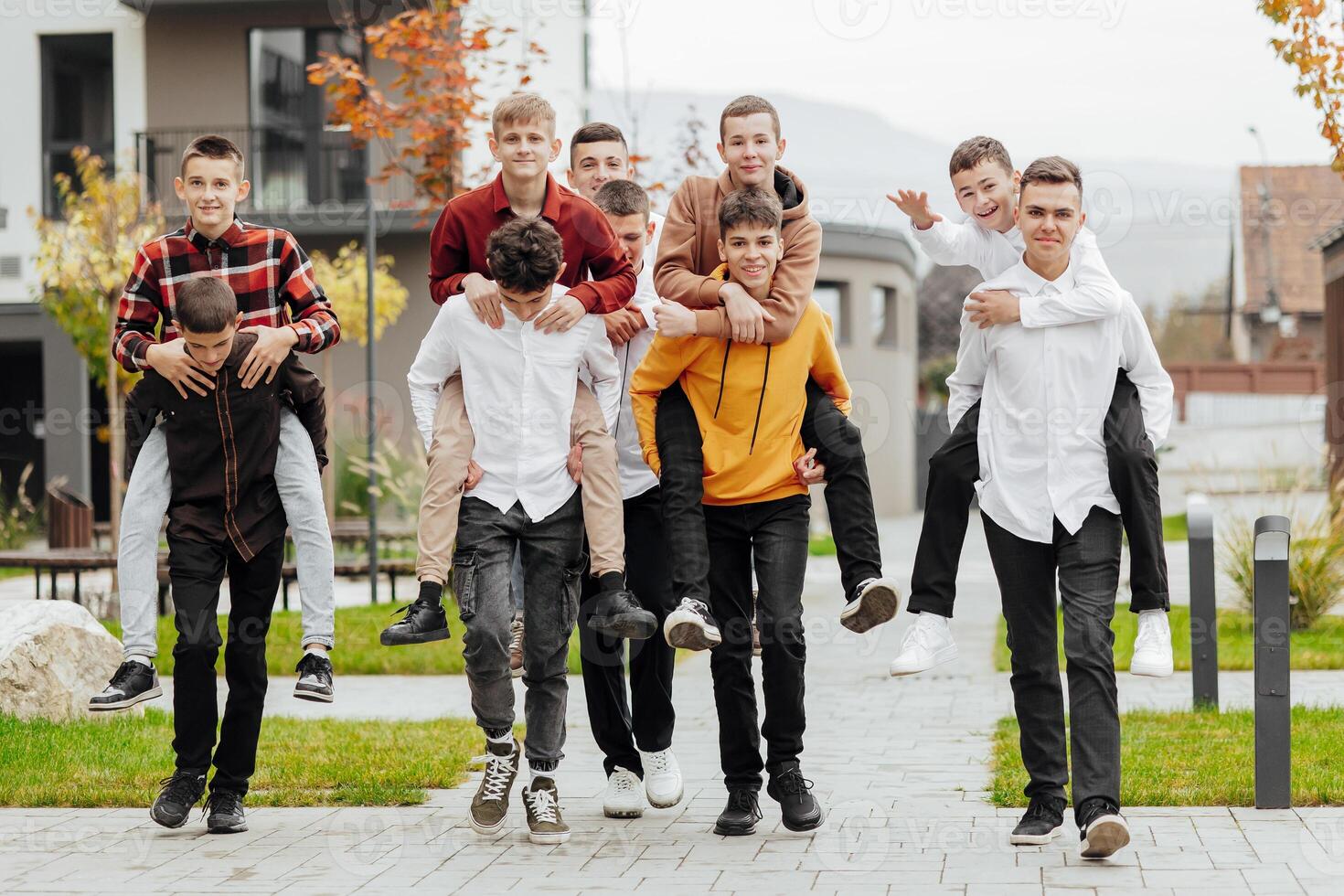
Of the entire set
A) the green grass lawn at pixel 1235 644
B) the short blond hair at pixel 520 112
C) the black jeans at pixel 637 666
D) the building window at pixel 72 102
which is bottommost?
the green grass lawn at pixel 1235 644

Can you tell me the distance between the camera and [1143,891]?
176 inches

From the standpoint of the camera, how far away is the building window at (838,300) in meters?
34.4

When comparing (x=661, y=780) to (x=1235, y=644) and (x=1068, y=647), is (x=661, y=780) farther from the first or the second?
(x=1235, y=644)

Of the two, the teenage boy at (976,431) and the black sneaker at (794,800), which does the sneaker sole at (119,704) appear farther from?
the teenage boy at (976,431)

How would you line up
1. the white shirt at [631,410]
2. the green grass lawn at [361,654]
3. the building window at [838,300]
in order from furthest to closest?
the building window at [838,300] → the green grass lawn at [361,654] → the white shirt at [631,410]

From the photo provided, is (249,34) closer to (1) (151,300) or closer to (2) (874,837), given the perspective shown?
(1) (151,300)

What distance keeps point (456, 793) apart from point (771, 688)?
1.65 meters

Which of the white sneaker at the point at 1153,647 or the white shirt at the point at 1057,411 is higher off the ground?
the white shirt at the point at 1057,411

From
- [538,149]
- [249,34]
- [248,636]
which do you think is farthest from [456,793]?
[249,34]

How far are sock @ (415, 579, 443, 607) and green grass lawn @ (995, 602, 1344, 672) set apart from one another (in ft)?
17.0

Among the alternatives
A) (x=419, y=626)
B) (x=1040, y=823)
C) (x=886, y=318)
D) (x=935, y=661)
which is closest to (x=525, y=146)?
(x=419, y=626)

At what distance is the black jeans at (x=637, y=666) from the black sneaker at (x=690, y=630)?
535 millimetres

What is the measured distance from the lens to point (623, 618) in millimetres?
4977

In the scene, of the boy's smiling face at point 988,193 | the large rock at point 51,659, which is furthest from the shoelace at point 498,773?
the large rock at point 51,659
